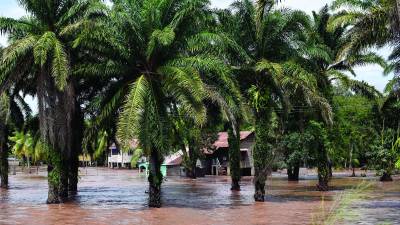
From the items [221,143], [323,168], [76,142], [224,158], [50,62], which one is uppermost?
[50,62]

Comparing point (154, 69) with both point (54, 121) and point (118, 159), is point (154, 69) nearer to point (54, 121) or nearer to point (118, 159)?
point (54, 121)

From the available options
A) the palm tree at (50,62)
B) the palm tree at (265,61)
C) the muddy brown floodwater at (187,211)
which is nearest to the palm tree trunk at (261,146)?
the palm tree at (265,61)

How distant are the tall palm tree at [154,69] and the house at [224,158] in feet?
113

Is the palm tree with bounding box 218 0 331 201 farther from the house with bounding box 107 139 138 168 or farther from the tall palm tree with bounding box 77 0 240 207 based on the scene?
the house with bounding box 107 139 138 168

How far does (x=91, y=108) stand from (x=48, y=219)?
6443 mm

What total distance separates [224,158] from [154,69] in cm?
3752

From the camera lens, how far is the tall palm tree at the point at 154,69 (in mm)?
21062

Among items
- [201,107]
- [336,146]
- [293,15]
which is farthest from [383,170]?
[201,107]

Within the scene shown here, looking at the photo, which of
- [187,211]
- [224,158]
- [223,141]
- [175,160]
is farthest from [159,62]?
[175,160]

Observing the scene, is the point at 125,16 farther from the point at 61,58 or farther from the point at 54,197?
the point at 54,197

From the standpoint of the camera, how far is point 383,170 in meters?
43.2

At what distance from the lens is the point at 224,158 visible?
5972cm

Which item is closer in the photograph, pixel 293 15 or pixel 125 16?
pixel 125 16

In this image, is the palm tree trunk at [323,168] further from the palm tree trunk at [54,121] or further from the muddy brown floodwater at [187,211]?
the palm tree trunk at [54,121]
